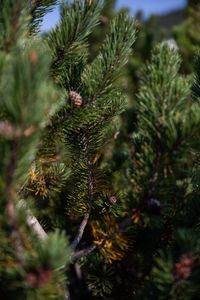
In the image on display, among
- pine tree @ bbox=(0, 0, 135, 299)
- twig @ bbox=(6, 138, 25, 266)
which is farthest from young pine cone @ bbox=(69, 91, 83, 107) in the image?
twig @ bbox=(6, 138, 25, 266)

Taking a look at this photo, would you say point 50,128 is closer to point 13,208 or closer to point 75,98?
point 75,98

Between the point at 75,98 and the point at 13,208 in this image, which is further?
the point at 75,98

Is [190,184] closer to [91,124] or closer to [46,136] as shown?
[91,124]

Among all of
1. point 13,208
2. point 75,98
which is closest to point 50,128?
point 75,98

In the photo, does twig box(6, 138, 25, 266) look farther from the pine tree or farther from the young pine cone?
the young pine cone

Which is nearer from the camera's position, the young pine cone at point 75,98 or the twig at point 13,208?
the twig at point 13,208

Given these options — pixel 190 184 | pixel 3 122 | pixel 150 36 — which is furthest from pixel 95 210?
pixel 150 36

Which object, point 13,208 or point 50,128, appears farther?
point 50,128

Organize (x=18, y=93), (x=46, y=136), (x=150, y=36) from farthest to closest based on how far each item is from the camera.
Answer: (x=150, y=36) < (x=46, y=136) < (x=18, y=93)

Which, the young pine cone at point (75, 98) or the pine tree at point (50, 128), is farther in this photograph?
the young pine cone at point (75, 98)

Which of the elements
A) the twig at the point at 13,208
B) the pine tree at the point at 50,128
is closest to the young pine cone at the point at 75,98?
the pine tree at the point at 50,128

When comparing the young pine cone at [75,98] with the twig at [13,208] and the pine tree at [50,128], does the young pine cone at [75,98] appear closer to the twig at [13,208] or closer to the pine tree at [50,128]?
the pine tree at [50,128]
